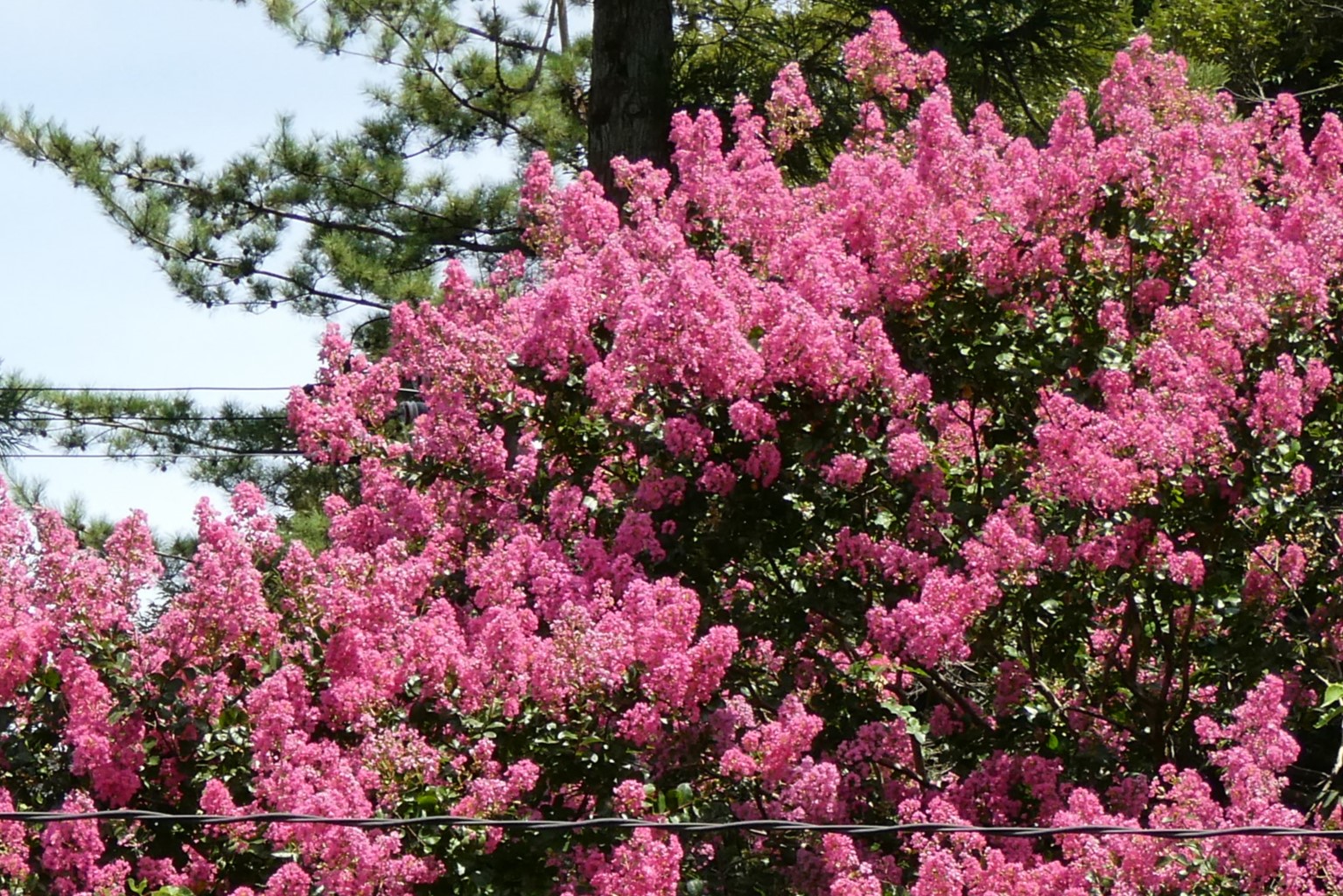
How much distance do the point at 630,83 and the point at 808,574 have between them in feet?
14.2

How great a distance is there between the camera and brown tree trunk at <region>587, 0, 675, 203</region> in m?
8.62

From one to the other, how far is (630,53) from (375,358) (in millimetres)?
3761

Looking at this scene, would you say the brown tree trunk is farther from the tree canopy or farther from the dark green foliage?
the dark green foliage

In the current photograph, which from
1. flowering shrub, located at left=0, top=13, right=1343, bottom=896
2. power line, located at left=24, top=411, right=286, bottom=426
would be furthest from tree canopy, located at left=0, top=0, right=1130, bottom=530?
flowering shrub, located at left=0, top=13, right=1343, bottom=896

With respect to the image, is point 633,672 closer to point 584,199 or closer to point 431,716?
point 431,716

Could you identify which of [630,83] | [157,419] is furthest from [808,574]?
[157,419]

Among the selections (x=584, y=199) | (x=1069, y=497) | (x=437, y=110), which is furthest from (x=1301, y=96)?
(x=1069, y=497)

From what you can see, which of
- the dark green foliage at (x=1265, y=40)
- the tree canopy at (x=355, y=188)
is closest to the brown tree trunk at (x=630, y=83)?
the tree canopy at (x=355, y=188)

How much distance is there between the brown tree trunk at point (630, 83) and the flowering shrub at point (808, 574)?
3.02m

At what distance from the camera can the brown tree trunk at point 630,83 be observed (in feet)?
28.3

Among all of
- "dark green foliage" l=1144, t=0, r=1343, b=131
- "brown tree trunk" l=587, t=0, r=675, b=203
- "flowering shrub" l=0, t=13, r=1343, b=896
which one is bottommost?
"flowering shrub" l=0, t=13, r=1343, b=896

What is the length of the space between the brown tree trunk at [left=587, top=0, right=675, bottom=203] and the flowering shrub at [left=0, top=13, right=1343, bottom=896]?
3.02m

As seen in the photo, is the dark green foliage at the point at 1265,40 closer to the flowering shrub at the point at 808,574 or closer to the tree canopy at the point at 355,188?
the tree canopy at the point at 355,188

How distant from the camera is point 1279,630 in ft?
15.2
